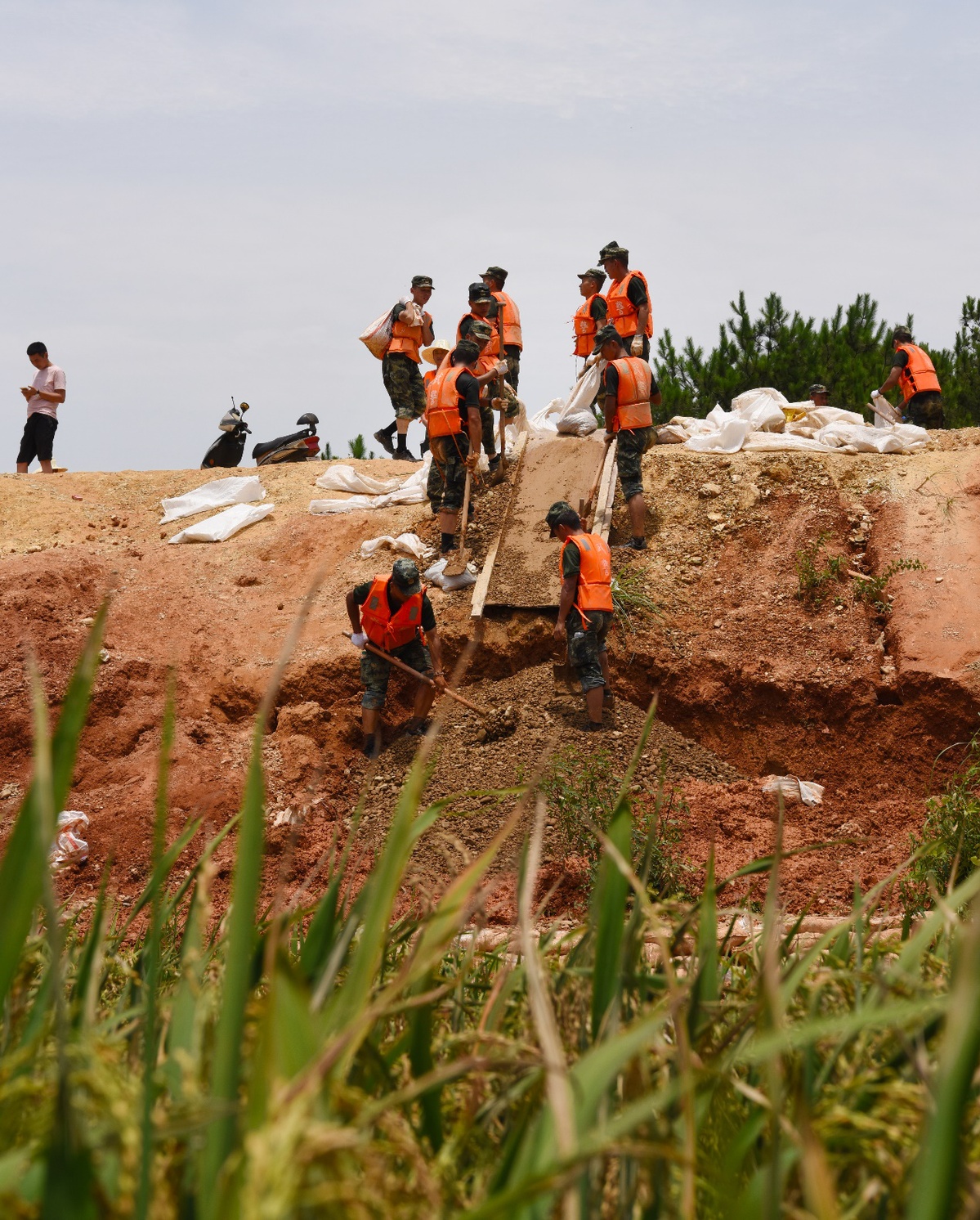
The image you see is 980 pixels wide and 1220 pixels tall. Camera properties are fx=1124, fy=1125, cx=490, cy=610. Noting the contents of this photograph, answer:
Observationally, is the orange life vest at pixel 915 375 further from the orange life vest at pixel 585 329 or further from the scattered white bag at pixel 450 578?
the scattered white bag at pixel 450 578

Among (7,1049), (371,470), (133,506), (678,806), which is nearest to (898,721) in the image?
(678,806)

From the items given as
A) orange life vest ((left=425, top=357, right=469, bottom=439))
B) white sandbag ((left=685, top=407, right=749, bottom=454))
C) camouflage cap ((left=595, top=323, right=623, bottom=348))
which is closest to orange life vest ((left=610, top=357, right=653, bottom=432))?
camouflage cap ((left=595, top=323, right=623, bottom=348))

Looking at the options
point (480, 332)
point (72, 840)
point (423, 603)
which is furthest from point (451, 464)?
point (72, 840)

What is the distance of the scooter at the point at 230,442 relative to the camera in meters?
13.2

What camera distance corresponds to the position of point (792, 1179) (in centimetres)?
105

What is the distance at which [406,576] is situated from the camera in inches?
293

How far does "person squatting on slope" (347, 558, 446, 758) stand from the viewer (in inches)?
299

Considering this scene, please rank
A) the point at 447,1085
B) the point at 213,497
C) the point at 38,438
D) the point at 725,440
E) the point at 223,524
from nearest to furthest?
the point at 447,1085 → the point at 725,440 → the point at 223,524 → the point at 213,497 → the point at 38,438

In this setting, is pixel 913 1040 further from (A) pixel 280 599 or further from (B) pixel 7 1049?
(A) pixel 280 599

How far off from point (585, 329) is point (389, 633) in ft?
15.0

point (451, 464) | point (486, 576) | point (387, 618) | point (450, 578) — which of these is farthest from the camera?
point (451, 464)

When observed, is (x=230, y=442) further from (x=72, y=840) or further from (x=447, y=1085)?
(x=447, y=1085)

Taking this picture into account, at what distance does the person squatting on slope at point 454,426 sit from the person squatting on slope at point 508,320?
166 centimetres

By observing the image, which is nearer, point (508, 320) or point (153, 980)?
point (153, 980)
